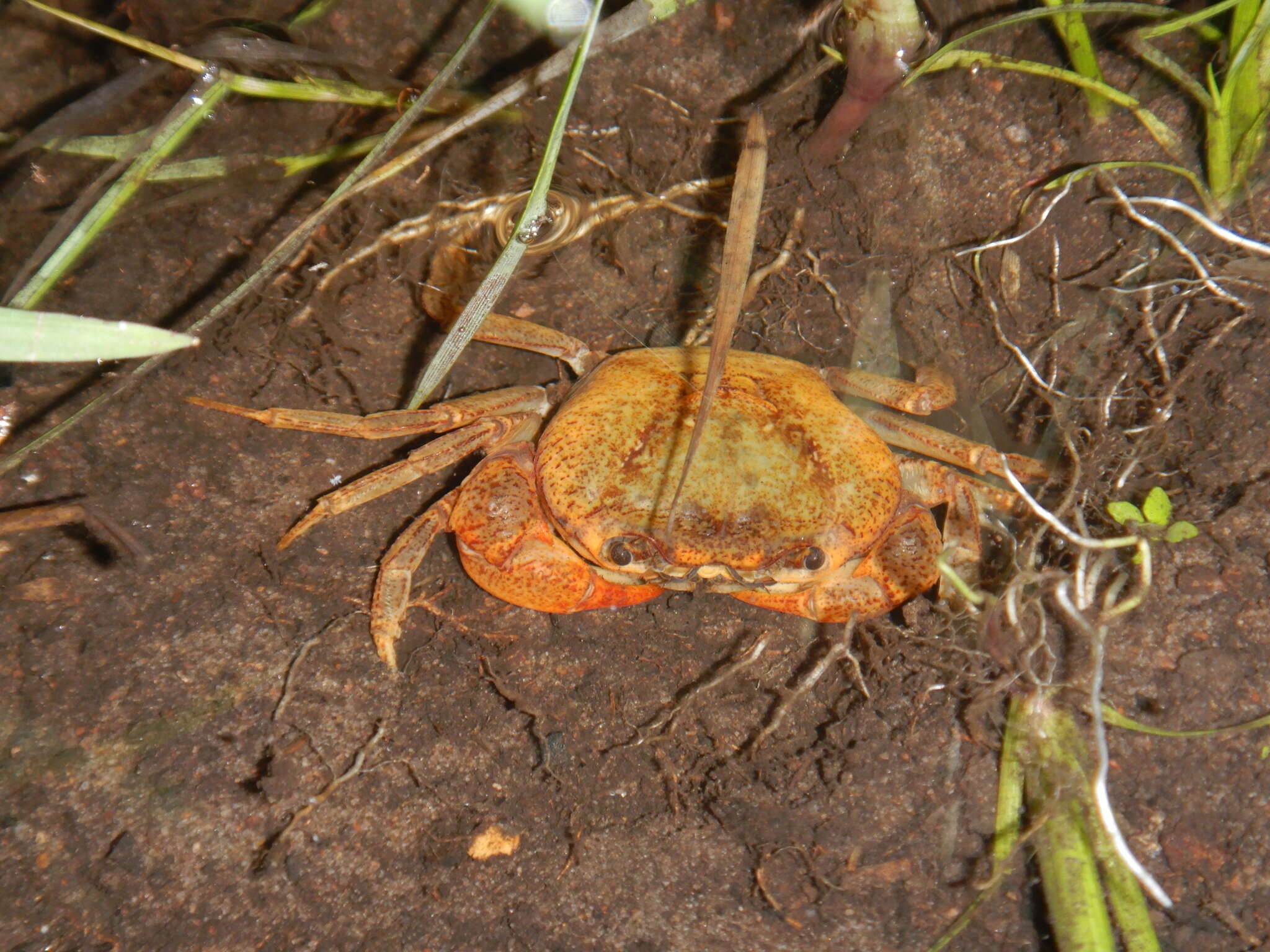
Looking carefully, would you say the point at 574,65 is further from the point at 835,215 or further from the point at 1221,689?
the point at 1221,689

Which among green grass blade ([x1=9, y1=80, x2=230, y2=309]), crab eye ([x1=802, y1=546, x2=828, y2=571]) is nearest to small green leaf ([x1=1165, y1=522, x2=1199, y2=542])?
crab eye ([x1=802, y1=546, x2=828, y2=571])

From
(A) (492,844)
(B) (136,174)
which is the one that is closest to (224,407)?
(B) (136,174)

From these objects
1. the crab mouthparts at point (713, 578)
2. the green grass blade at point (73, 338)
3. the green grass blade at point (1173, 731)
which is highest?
the green grass blade at point (73, 338)

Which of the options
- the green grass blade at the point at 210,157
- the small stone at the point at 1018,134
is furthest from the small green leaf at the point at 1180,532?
the green grass blade at the point at 210,157

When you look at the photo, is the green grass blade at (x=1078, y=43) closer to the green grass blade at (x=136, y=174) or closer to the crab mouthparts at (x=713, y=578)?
the crab mouthparts at (x=713, y=578)

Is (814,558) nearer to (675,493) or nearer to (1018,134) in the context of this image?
(675,493)

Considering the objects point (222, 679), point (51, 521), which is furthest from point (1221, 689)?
point (51, 521)

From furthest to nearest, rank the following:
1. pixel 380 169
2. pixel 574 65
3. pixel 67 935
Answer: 1. pixel 380 169
2. pixel 67 935
3. pixel 574 65
